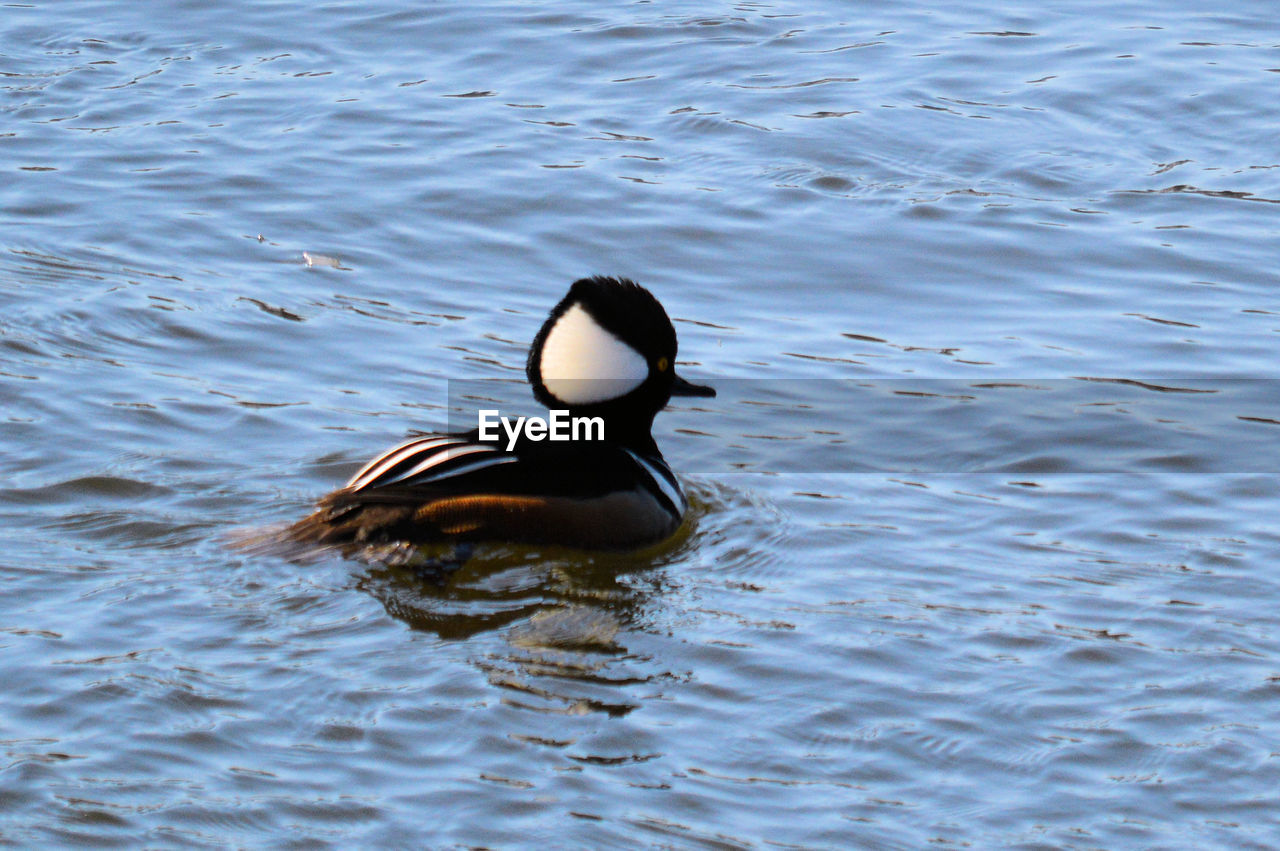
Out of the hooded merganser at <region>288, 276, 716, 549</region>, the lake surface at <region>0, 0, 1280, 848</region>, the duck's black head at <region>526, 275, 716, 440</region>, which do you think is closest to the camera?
the lake surface at <region>0, 0, 1280, 848</region>

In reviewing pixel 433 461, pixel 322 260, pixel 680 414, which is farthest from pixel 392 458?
pixel 322 260

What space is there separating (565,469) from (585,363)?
0.47 metres

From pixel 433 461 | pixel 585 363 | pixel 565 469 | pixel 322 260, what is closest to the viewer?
pixel 433 461

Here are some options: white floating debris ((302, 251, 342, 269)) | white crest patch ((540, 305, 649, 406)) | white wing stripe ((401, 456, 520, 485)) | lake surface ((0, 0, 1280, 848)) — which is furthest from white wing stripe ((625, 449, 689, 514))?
white floating debris ((302, 251, 342, 269))

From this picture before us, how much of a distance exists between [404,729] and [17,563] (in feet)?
5.95

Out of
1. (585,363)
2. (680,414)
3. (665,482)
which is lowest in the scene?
(680,414)

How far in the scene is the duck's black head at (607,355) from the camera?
668cm

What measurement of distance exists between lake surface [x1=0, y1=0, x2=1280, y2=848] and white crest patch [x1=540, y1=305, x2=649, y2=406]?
65cm

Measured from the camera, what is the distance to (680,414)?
829 centimetres

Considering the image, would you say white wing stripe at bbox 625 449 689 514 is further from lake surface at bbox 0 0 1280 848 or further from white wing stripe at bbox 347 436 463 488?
white wing stripe at bbox 347 436 463 488

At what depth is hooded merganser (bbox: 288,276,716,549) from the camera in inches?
247

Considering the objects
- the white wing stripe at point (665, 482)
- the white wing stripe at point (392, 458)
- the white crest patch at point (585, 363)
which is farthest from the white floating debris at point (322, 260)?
the white wing stripe at point (392, 458)

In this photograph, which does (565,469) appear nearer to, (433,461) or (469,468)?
(469,468)

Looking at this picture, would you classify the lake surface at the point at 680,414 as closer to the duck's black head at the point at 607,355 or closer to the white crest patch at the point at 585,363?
the duck's black head at the point at 607,355
